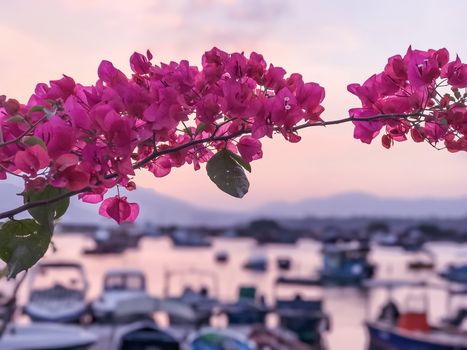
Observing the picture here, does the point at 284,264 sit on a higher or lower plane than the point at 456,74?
higher

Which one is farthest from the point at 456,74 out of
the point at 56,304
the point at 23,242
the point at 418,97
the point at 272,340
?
the point at 56,304

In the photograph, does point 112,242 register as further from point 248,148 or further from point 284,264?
point 248,148

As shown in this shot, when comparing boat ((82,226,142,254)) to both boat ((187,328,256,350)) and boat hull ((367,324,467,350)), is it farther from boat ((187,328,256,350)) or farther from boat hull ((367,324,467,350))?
boat ((187,328,256,350))

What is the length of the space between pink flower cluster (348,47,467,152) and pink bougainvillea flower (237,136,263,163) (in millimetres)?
170

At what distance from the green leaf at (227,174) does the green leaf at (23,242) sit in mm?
284

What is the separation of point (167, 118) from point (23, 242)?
0.29 meters

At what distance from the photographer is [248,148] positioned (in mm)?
1329

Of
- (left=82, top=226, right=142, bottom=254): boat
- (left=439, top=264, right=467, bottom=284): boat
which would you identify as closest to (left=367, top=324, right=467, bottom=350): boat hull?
(left=439, top=264, right=467, bottom=284): boat

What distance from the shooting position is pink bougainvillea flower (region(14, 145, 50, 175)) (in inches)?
40.8

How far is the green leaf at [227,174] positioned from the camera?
1265mm

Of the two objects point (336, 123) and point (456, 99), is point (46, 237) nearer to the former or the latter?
point (336, 123)

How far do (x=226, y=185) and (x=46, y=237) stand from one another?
0.30m

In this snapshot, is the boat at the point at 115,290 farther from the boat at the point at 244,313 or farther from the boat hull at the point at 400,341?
the boat hull at the point at 400,341

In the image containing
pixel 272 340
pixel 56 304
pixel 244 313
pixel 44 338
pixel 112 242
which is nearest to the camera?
pixel 44 338
